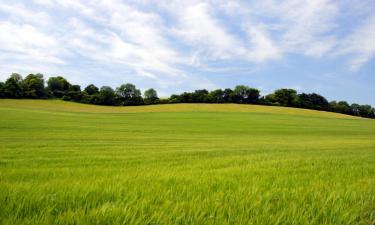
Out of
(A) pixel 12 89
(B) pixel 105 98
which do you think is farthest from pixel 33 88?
(B) pixel 105 98

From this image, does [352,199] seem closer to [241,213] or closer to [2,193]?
[241,213]

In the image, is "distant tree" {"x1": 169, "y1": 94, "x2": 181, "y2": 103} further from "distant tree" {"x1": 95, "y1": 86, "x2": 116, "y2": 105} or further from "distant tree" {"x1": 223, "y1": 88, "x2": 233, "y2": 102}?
"distant tree" {"x1": 95, "y1": 86, "x2": 116, "y2": 105}

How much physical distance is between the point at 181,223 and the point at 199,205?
474mm

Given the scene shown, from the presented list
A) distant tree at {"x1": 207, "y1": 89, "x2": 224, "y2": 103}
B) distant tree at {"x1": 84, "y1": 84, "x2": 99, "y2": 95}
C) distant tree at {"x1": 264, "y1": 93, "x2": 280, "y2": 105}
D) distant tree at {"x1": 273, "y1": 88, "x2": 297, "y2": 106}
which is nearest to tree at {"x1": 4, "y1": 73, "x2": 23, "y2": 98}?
distant tree at {"x1": 84, "y1": 84, "x2": 99, "y2": 95}

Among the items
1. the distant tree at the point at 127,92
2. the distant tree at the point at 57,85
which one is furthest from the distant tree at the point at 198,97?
the distant tree at the point at 57,85

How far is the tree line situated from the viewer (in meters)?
106

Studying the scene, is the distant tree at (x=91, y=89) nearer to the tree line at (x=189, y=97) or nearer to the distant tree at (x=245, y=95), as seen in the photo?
the tree line at (x=189, y=97)

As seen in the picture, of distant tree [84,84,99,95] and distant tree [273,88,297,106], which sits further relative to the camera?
distant tree [84,84,99,95]

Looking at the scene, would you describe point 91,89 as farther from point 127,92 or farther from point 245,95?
point 245,95

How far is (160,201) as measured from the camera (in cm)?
361

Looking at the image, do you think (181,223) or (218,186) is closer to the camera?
(181,223)

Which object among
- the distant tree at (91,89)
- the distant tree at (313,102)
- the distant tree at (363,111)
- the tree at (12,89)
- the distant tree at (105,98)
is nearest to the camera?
the tree at (12,89)

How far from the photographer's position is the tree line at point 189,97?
347 ft

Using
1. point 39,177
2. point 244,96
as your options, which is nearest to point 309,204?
point 39,177
